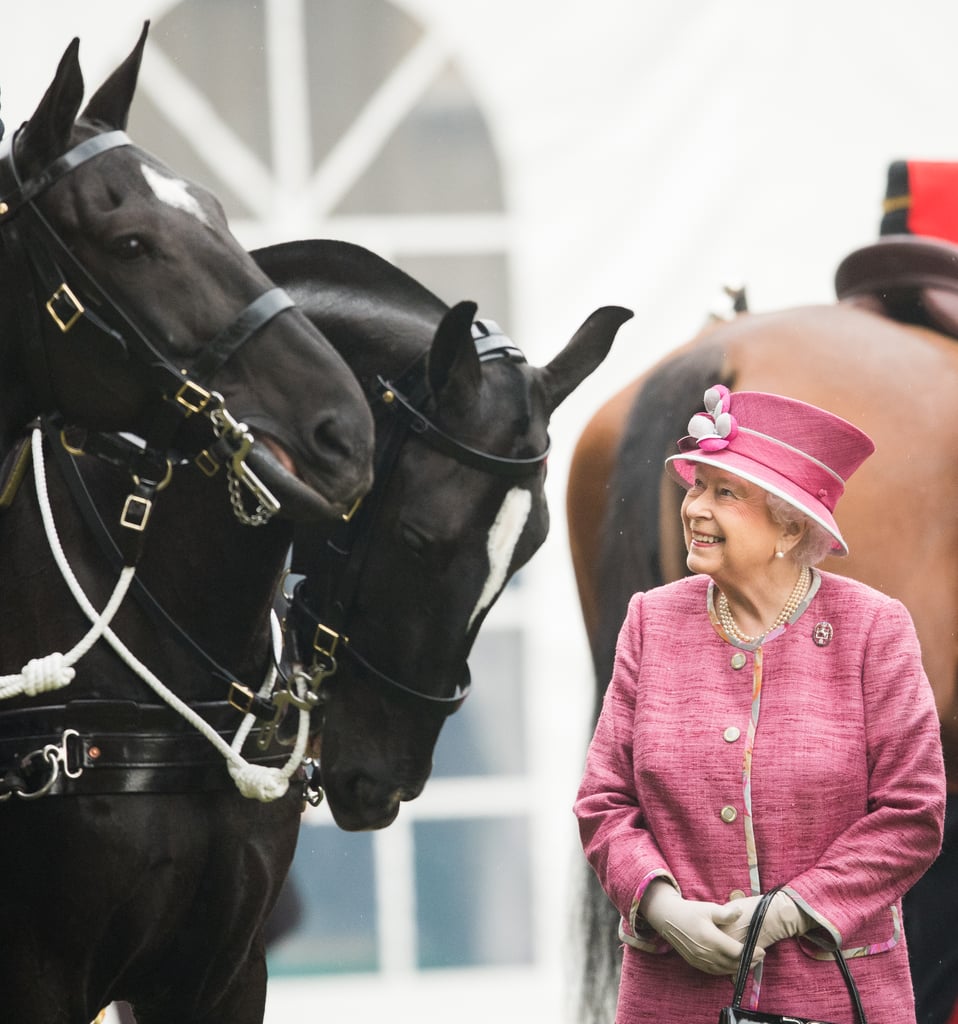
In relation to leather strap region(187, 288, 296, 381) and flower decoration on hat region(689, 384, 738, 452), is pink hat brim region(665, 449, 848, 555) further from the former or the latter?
leather strap region(187, 288, 296, 381)

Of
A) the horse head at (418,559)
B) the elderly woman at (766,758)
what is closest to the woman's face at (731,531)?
the elderly woman at (766,758)

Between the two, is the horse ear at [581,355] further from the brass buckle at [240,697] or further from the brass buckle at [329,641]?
the brass buckle at [240,697]

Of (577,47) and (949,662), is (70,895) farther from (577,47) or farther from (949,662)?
(577,47)

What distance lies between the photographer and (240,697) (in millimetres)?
1973

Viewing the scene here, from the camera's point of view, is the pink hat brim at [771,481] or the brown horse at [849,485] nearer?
the pink hat brim at [771,481]

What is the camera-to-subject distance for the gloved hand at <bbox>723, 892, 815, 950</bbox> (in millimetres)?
1664

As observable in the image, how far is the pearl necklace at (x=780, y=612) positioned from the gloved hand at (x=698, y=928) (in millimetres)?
320

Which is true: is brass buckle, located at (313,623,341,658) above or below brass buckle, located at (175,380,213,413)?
below

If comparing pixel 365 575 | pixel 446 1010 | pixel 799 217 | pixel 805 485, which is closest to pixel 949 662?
pixel 805 485

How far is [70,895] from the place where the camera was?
184 cm

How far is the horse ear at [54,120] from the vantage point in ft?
5.74

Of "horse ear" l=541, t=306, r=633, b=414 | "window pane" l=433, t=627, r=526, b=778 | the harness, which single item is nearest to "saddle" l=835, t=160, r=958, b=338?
"horse ear" l=541, t=306, r=633, b=414

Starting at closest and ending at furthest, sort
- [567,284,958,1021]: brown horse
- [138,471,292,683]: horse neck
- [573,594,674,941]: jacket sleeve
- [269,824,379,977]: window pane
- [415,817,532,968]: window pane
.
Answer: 1. [573,594,674,941]: jacket sleeve
2. [138,471,292,683]: horse neck
3. [567,284,958,1021]: brown horse
4. [269,824,379,977]: window pane
5. [415,817,532,968]: window pane

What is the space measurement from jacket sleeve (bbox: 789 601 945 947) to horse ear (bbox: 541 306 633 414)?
0.65m
